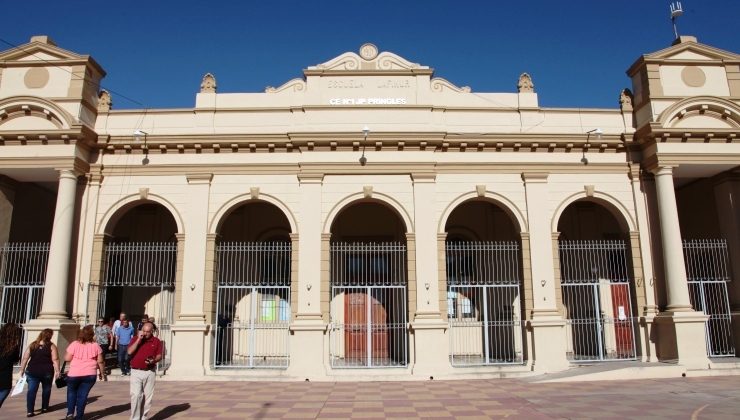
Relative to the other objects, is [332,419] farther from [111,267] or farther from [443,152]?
[111,267]

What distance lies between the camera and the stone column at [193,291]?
43.7ft

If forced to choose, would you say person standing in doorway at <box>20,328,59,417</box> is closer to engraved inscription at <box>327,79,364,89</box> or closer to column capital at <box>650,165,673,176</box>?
engraved inscription at <box>327,79,364,89</box>

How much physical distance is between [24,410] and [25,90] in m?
9.19

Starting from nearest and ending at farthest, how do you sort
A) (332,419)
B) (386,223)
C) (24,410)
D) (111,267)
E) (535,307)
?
(332,419) → (24,410) → (535,307) → (111,267) → (386,223)

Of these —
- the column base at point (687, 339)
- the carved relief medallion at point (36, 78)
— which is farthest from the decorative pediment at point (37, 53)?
the column base at point (687, 339)

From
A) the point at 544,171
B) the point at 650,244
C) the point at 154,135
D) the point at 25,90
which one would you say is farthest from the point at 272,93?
the point at 650,244

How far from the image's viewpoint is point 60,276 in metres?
13.4

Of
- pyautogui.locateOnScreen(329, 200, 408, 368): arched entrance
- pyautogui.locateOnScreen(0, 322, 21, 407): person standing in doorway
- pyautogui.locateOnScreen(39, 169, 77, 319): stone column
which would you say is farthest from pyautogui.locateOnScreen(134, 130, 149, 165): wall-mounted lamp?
pyautogui.locateOnScreen(0, 322, 21, 407): person standing in doorway

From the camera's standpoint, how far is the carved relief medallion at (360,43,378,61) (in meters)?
15.2

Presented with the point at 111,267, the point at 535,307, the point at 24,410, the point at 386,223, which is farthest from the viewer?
the point at 386,223

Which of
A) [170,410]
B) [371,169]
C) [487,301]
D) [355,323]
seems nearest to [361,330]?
[355,323]

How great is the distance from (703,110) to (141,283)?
51.8 ft

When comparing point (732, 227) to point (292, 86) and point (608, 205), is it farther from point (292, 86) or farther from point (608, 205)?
point (292, 86)

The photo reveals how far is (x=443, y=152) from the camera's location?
1473 centimetres
